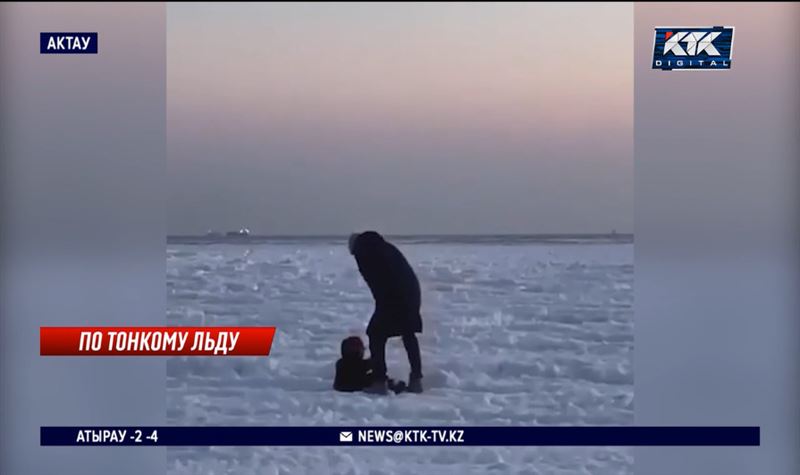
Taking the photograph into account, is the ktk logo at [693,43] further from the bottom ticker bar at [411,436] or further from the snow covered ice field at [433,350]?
the bottom ticker bar at [411,436]

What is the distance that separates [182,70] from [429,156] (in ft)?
2.56

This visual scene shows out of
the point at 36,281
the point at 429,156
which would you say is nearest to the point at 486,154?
the point at 429,156

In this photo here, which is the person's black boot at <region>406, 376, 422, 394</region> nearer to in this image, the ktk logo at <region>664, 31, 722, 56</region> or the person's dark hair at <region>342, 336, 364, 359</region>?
the person's dark hair at <region>342, 336, 364, 359</region>

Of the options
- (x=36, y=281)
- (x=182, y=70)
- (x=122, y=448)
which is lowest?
(x=122, y=448)

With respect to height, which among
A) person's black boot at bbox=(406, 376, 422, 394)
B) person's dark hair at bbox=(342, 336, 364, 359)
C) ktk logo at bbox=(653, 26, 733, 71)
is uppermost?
ktk logo at bbox=(653, 26, 733, 71)

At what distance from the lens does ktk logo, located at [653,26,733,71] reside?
379 cm

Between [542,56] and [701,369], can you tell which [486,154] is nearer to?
[542,56]

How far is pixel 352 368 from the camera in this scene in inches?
150

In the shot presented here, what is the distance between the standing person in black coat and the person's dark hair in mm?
32

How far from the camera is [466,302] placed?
12.4 ft

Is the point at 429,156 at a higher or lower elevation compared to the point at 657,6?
lower

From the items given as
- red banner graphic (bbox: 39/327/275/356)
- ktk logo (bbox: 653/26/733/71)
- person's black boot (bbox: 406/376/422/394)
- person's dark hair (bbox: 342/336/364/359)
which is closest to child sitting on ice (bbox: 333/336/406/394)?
person's dark hair (bbox: 342/336/364/359)

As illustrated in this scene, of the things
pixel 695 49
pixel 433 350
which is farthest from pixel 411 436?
pixel 695 49

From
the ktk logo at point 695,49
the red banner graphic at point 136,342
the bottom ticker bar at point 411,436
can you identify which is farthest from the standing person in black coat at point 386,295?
the ktk logo at point 695,49
